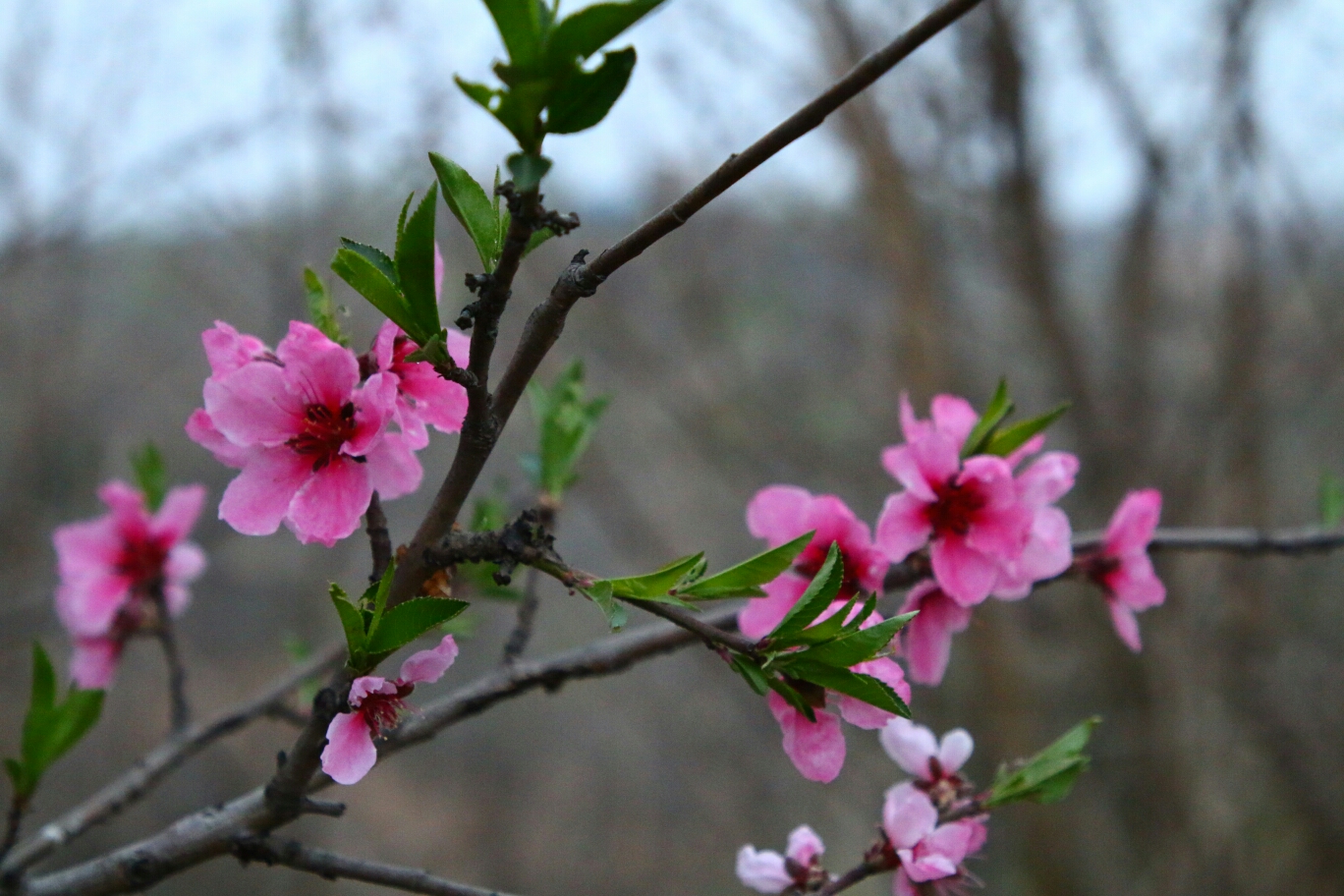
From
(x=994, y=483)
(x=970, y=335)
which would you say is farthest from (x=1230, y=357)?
(x=994, y=483)

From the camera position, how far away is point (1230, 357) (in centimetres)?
453

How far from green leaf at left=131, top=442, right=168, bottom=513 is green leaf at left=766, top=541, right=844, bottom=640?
1.15 metres

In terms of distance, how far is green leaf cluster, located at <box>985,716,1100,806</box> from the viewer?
3.40 ft

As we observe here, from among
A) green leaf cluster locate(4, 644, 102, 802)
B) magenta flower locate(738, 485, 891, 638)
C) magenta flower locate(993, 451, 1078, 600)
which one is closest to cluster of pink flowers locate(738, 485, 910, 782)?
magenta flower locate(738, 485, 891, 638)

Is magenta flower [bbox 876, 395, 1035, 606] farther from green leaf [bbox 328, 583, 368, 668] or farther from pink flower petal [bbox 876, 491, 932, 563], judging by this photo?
green leaf [bbox 328, 583, 368, 668]

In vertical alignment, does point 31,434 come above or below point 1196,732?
above

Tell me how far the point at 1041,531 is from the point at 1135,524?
0.70ft

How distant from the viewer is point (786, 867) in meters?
A: 1.05

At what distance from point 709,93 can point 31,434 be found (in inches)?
149

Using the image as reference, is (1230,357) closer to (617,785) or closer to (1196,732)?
(1196,732)

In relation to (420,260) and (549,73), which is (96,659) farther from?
(549,73)

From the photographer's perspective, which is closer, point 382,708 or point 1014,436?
point 382,708

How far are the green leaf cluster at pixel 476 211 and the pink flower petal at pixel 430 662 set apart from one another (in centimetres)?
29

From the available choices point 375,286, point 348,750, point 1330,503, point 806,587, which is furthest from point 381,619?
point 1330,503
